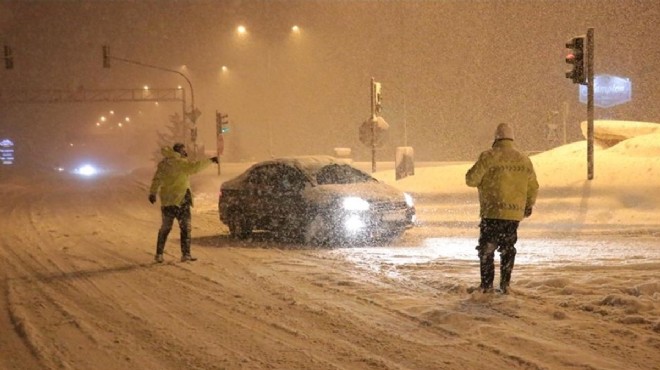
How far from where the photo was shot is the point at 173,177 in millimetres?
10445

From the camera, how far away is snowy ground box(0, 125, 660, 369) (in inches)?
223

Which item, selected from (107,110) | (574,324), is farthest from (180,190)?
(107,110)

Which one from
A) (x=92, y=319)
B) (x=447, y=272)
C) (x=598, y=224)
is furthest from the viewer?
(x=598, y=224)

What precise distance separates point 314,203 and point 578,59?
6888 mm

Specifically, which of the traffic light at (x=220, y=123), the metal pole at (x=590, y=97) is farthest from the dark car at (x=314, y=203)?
the traffic light at (x=220, y=123)

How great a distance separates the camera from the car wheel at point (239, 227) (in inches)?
511

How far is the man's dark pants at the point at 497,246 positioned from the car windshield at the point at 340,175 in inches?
199

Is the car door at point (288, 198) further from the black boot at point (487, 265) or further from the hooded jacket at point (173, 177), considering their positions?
the black boot at point (487, 265)

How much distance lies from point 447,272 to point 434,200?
8.13m

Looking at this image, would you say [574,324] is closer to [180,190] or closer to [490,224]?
[490,224]

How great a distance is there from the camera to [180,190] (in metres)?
10.4

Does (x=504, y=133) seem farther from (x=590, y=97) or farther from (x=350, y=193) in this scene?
(x=590, y=97)

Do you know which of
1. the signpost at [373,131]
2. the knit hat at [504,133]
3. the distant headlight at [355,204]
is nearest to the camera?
the knit hat at [504,133]

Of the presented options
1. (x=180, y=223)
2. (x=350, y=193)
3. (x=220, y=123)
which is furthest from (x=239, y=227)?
(x=220, y=123)
